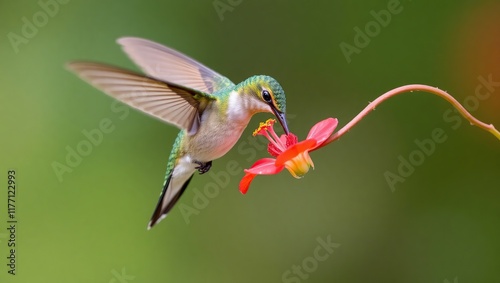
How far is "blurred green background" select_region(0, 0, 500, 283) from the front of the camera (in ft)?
10.9

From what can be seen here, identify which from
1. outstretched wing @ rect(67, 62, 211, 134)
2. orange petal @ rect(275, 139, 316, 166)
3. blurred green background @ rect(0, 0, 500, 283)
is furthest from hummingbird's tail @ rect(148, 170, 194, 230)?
blurred green background @ rect(0, 0, 500, 283)

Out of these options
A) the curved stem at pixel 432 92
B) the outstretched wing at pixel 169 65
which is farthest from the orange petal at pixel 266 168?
the outstretched wing at pixel 169 65

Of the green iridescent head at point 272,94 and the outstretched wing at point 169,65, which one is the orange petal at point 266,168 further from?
the outstretched wing at point 169,65

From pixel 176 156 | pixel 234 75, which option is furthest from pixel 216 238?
pixel 176 156

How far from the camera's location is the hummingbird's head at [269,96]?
5.79ft

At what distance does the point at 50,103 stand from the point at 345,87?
172cm

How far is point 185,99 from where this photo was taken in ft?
6.18

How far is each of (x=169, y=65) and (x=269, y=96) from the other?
58 cm

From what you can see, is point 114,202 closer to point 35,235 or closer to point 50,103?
point 35,235

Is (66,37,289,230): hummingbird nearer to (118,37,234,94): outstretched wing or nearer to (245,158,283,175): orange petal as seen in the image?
(118,37,234,94): outstretched wing

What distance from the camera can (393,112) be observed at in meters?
3.59

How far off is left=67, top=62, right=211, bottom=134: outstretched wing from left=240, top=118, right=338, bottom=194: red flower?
0.98 ft

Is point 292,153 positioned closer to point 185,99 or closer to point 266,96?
point 266,96

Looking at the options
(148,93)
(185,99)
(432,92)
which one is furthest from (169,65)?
(432,92)
